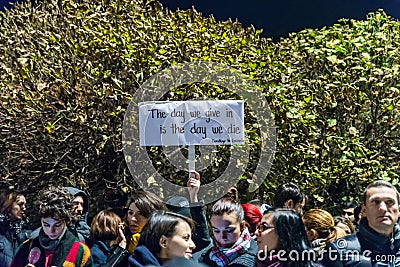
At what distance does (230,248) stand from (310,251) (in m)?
0.65

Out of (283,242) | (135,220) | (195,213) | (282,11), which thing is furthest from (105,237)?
(282,11)

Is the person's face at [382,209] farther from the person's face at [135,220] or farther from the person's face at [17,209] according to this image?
the person's face at [17,209]

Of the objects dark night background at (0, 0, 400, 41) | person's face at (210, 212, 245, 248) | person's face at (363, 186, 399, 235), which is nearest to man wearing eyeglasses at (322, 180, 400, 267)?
person's face at (363, 186, 399, 235)

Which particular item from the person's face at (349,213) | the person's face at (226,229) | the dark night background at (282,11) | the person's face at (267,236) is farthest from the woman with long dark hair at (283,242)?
the dark night background at (282,11)

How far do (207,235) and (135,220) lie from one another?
0.56 meters

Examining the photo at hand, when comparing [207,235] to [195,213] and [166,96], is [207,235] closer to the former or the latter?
[195,213]

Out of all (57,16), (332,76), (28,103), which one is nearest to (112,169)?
(28,103)

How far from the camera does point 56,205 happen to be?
5.48 m

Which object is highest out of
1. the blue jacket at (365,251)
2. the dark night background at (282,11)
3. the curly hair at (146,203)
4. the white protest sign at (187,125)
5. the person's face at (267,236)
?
the dark night background at (282,11)

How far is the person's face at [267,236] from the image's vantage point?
4746 mm

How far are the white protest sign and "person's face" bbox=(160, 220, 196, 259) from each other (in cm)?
202

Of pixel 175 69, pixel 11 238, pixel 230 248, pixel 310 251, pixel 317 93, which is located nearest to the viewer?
pixel 310 251

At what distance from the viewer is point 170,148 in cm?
740

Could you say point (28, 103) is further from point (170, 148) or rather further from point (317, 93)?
point (317, 93)
